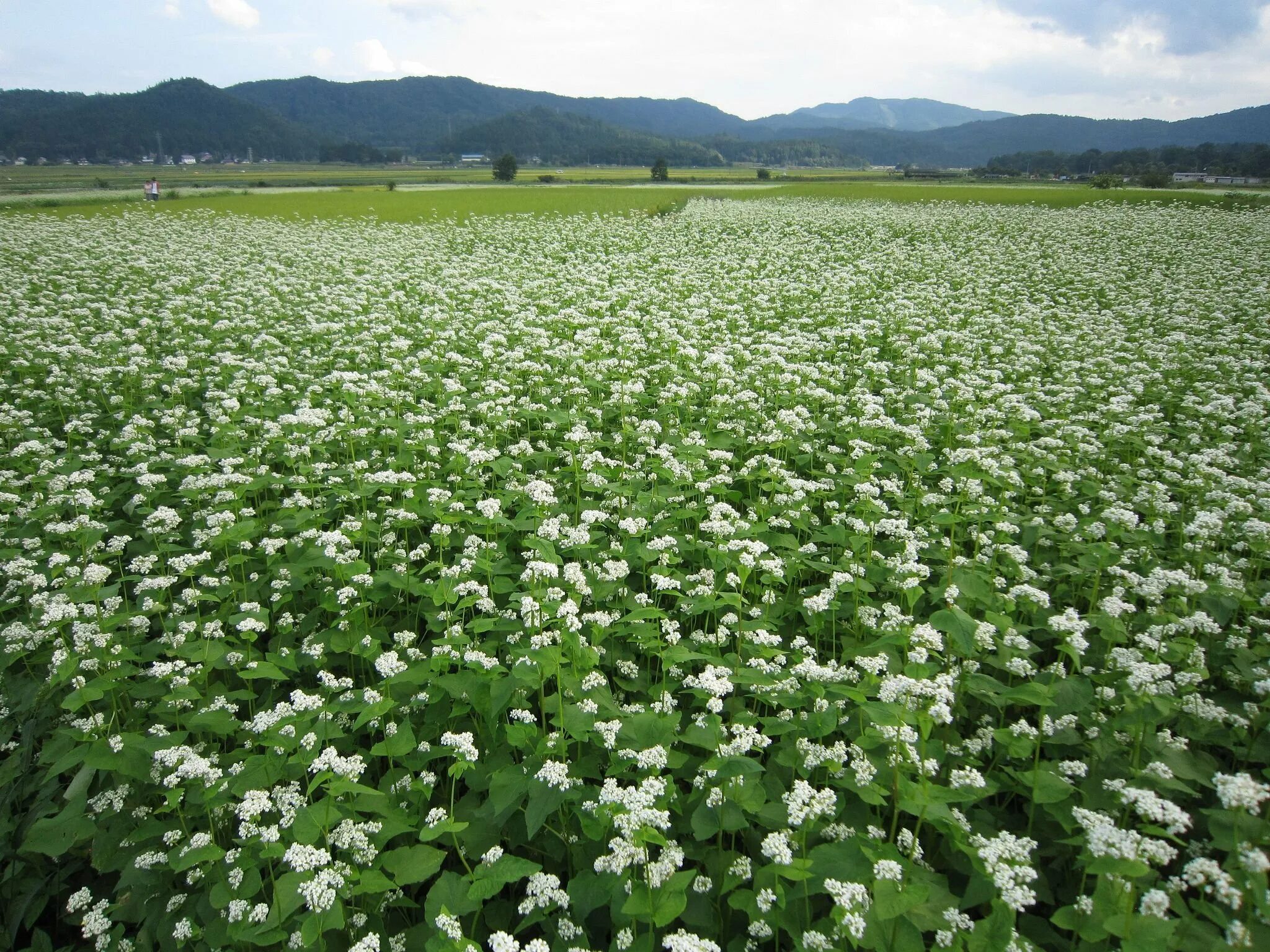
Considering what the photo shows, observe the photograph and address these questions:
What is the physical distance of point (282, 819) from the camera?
11.6 ft

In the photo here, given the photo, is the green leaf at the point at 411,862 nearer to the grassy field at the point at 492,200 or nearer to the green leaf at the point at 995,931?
the green leaf at the point at 995,931

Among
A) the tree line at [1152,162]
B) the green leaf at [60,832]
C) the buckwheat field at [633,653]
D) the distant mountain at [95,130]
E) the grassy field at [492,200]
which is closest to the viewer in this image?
the buckwheat field at [633,653]

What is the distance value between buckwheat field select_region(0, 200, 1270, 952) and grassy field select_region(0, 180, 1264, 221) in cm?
3447

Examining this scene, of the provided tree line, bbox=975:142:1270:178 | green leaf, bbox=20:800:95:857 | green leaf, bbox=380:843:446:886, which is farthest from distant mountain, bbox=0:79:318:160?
green leaf, bbox=380:843:446:886

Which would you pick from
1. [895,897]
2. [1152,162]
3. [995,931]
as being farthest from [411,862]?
[1152,162]

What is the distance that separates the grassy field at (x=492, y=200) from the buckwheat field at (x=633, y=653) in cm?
3447

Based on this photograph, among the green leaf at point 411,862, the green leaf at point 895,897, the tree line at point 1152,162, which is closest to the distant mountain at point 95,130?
the tree line at point 1152,162

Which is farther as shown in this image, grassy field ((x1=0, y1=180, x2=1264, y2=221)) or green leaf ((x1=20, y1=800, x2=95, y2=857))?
grassy field ((x1=0, y1=180, x2=1264, y2=221))

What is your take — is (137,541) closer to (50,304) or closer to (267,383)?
(267,383)

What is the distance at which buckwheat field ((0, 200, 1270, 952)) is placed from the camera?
3.33 metres

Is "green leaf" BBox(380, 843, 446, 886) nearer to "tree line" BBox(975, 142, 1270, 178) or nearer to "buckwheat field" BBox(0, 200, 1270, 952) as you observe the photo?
"buckwheat field" BBox(0, 200, 1270, 952)

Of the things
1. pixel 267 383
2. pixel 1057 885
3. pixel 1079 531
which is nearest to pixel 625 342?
pixel 267 383

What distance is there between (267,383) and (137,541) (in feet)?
10.5

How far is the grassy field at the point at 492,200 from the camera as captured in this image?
41.8 metres
